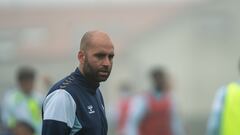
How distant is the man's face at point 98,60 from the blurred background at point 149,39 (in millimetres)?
29206

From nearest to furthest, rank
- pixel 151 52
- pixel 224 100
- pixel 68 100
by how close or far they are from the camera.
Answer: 1. pixel 68 100
2. pixel 224 100
3. pixel 151 52

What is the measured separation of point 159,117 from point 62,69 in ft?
73.9

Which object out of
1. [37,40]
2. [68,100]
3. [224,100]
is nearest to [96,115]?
[68,100]

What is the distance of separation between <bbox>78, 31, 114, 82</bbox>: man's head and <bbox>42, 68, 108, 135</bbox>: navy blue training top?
3.3 inches

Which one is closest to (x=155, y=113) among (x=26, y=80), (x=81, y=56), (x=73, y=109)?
(x=26, y=80)

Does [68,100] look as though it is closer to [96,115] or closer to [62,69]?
[96,115]

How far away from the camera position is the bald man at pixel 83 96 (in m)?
6.14

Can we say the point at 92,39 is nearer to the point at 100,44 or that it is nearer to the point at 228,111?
the point at 100,44

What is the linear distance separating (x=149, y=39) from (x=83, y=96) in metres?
37.7

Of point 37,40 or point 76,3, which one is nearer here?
point 37,40

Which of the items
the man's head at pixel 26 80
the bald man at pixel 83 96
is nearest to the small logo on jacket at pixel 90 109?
the bald man at pixel 83 96

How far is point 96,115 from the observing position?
639cm

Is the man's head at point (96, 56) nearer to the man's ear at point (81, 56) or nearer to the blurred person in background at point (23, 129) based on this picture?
the man's ear at point (81, 56)

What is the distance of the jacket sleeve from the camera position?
612 cm
